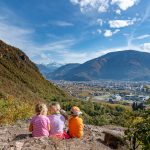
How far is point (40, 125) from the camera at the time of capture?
14.6 meters

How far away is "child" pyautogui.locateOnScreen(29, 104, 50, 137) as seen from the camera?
14.4 metres

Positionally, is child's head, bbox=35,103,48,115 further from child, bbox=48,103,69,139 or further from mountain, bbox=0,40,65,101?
mountain, bbox=0,40,65,101

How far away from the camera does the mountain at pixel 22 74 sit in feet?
476

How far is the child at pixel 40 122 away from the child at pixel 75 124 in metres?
1.20

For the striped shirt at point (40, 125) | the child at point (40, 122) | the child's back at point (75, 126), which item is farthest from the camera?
the child's back at point (75, 126)

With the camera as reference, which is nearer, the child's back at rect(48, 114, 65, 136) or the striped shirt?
the striped shirt

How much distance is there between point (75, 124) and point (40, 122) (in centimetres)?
180

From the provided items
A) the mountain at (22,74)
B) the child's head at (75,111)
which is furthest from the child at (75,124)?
the mountain at (22,74)

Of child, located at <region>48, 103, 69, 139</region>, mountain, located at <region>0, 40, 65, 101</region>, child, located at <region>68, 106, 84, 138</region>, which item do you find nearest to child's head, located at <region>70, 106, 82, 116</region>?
child, located at <region>68, 106, 84, 138</region>

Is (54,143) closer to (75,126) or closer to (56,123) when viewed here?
(56,123)

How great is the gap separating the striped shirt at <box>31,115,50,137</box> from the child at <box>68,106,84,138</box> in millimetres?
1247

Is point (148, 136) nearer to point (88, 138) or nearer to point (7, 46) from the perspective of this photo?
point (88, 138)

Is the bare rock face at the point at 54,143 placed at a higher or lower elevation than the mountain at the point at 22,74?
lower

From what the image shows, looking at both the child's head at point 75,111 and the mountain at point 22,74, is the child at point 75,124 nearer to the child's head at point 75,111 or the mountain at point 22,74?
the child's head at point 75,111
